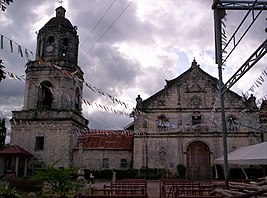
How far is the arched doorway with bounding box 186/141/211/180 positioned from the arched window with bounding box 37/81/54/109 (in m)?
13.7

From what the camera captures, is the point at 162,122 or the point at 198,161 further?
the point at 162,122

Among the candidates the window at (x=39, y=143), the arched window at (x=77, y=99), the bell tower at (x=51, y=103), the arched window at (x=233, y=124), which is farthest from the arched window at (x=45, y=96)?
the arched window at (x=233, y=124)

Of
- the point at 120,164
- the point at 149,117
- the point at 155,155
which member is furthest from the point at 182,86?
the point at 120,164

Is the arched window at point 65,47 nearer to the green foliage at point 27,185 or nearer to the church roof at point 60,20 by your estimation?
the church roof at point 60,20

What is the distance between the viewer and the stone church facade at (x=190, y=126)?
28.2m

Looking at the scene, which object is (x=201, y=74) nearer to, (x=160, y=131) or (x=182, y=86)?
(x=182, y=86)

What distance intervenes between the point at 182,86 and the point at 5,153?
1690 centimetres

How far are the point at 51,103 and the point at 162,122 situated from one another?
10.5m

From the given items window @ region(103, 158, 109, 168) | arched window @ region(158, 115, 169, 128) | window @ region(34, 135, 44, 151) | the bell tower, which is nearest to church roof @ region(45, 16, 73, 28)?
the bell tower

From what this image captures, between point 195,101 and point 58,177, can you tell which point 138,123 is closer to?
point 195,101

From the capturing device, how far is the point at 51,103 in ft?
96.2

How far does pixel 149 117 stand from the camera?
2917 cm

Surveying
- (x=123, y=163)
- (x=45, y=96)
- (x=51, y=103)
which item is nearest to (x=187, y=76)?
(x=123, y=163)

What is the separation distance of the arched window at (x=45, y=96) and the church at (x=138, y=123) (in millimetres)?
27
